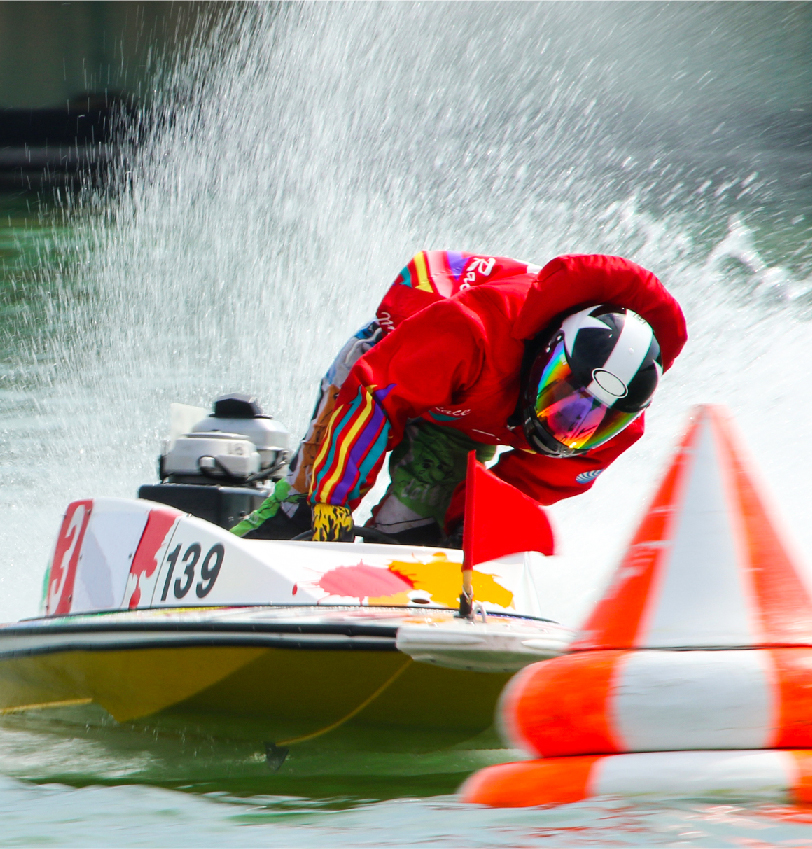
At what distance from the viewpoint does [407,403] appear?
3.39 m

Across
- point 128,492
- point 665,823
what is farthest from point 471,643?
point 128,492

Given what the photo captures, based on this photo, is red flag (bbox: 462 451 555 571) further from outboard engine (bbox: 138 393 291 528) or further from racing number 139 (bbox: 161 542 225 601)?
outboard engine (bbox: 138 393 291 528)

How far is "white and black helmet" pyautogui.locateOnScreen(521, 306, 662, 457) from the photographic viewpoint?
10.6 feet

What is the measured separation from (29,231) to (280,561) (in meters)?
14.3

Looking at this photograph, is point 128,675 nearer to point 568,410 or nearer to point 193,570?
point 193,570

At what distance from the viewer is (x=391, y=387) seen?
336 centimetres

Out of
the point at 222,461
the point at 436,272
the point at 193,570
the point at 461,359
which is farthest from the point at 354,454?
the point at 222,461

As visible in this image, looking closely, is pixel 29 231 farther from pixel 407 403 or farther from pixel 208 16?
pixel 407 403

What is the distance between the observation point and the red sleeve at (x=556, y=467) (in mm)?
3670

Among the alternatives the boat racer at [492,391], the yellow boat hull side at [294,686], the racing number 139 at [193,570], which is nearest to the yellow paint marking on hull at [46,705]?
the yellow boat hull side at [294,686]

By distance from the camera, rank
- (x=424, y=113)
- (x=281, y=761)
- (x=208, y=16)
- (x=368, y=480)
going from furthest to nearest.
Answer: (x=208, y=16) → (x=424, y=113) → (x=368, y=480) → (x=281, y=761)

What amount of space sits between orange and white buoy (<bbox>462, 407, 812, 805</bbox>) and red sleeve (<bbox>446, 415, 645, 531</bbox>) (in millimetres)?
1406

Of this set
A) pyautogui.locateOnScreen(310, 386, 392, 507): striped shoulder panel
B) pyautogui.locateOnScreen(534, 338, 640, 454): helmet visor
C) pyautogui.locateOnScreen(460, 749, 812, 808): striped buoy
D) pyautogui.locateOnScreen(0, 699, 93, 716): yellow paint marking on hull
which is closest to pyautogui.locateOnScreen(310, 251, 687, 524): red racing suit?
pyautogui.locateOnScreen(310, 386, 392, 507): striped shoulder panel

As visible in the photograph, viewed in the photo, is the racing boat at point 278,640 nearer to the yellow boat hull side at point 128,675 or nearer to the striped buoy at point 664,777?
the yellow boat hull side at point 128,675
